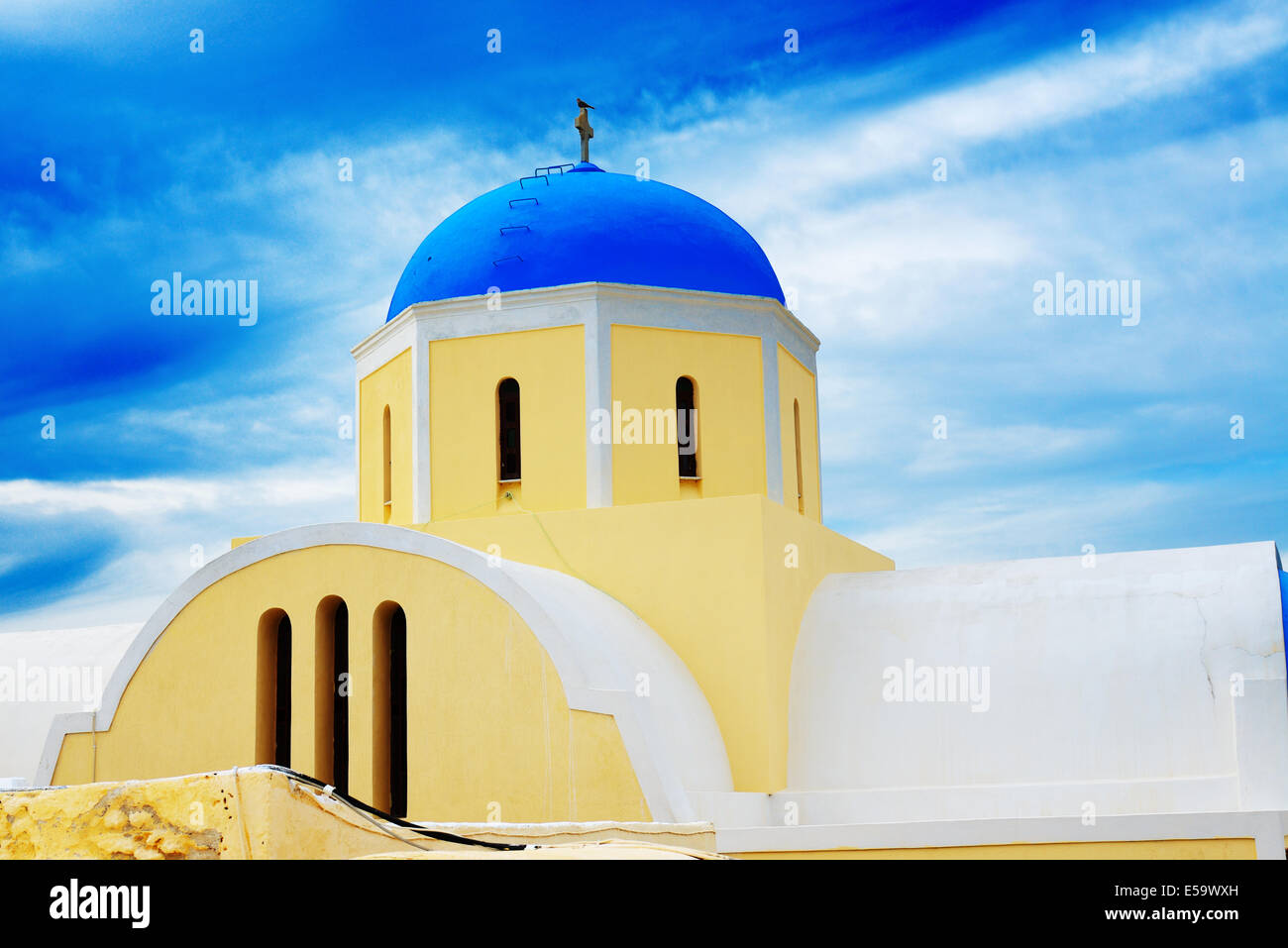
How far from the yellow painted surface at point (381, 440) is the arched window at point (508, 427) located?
963mm

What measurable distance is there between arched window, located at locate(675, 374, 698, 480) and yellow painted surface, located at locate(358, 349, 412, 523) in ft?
9.08

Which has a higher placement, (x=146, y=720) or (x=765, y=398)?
(x=765, y=398)

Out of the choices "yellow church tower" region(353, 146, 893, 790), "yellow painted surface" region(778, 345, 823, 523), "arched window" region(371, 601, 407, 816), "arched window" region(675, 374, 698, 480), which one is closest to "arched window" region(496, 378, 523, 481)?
"yellow church tower" region(353, 146, 893, 790)

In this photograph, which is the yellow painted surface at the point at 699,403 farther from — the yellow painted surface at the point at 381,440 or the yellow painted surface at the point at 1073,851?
the yellow painted surface at the point at 1073,851

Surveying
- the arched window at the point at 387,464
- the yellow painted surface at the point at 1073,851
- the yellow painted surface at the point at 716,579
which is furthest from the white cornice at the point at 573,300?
the yellow painted surface at the point at 1073,851

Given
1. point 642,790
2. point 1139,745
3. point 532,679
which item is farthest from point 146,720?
point 1139,745

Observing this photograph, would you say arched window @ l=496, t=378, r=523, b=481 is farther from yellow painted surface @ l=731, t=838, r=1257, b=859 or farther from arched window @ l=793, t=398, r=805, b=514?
yellow painted surface @ l=731, t=838, r=1257, b=859

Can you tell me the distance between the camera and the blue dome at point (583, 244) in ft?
43.9

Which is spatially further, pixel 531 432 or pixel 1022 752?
pixel 531 432

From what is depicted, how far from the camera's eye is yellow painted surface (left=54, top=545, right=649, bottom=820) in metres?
10.1

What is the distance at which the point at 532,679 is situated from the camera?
10297 mm
